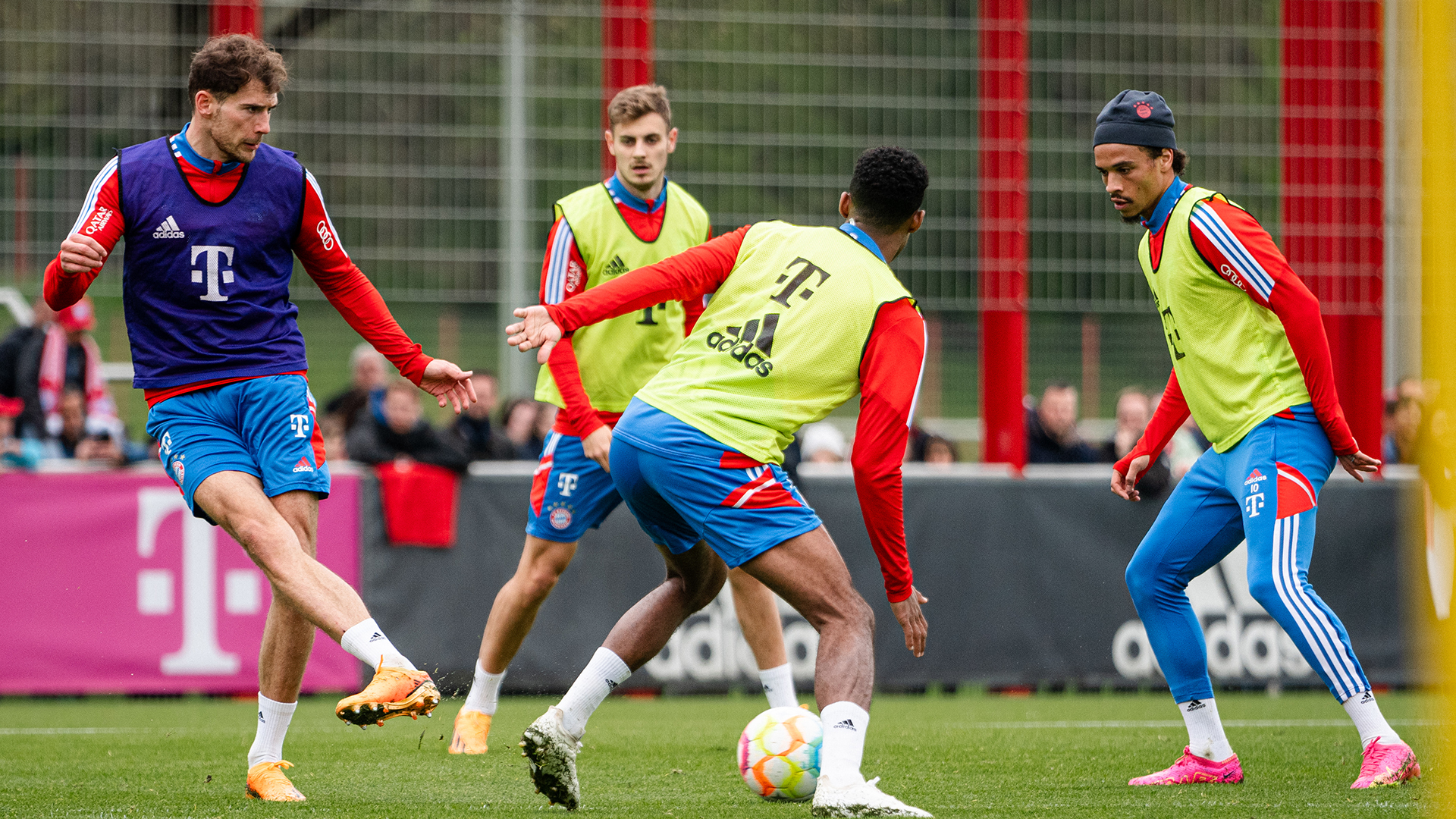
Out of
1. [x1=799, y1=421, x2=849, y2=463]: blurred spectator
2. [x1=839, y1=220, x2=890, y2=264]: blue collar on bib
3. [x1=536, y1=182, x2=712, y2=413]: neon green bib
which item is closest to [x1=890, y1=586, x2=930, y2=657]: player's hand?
[x1=839, y1=220, x2=890, y2=264]: blue collar on bib

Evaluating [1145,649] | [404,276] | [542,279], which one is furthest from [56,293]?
[1145,649]

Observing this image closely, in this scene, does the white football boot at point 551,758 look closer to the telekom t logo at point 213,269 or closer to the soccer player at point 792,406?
the soccer player at point 792,406

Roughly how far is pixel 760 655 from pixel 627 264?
1.64 meters

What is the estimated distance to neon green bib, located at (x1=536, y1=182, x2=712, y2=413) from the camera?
21.2ft

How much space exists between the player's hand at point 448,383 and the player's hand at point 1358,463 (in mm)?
2864

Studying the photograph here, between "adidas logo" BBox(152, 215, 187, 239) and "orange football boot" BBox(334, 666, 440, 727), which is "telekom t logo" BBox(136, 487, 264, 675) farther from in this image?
"orange football boot" BBox(334, 666, 440, 727)

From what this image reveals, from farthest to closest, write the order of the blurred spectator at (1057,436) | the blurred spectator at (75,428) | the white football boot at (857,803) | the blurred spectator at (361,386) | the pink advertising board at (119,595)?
the blurred spectator at (361,386), the blurred spectator at (1057,436), the blurred spectator at (75,428), the pink advertising board at (119,595), the white football boot at (857,803)

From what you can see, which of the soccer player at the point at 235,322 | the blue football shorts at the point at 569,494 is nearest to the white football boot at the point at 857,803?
the soccer player at the point at 235,322

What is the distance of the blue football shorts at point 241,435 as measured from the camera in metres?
4.89

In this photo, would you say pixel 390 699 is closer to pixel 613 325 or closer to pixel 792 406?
pixel 792 406

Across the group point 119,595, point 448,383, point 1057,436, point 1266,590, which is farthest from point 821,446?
point 448,383

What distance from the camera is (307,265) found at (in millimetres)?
5312

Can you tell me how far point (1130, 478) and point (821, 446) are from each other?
5.40m

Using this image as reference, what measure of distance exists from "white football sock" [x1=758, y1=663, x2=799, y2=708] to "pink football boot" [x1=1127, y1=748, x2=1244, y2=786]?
136 centimetres
